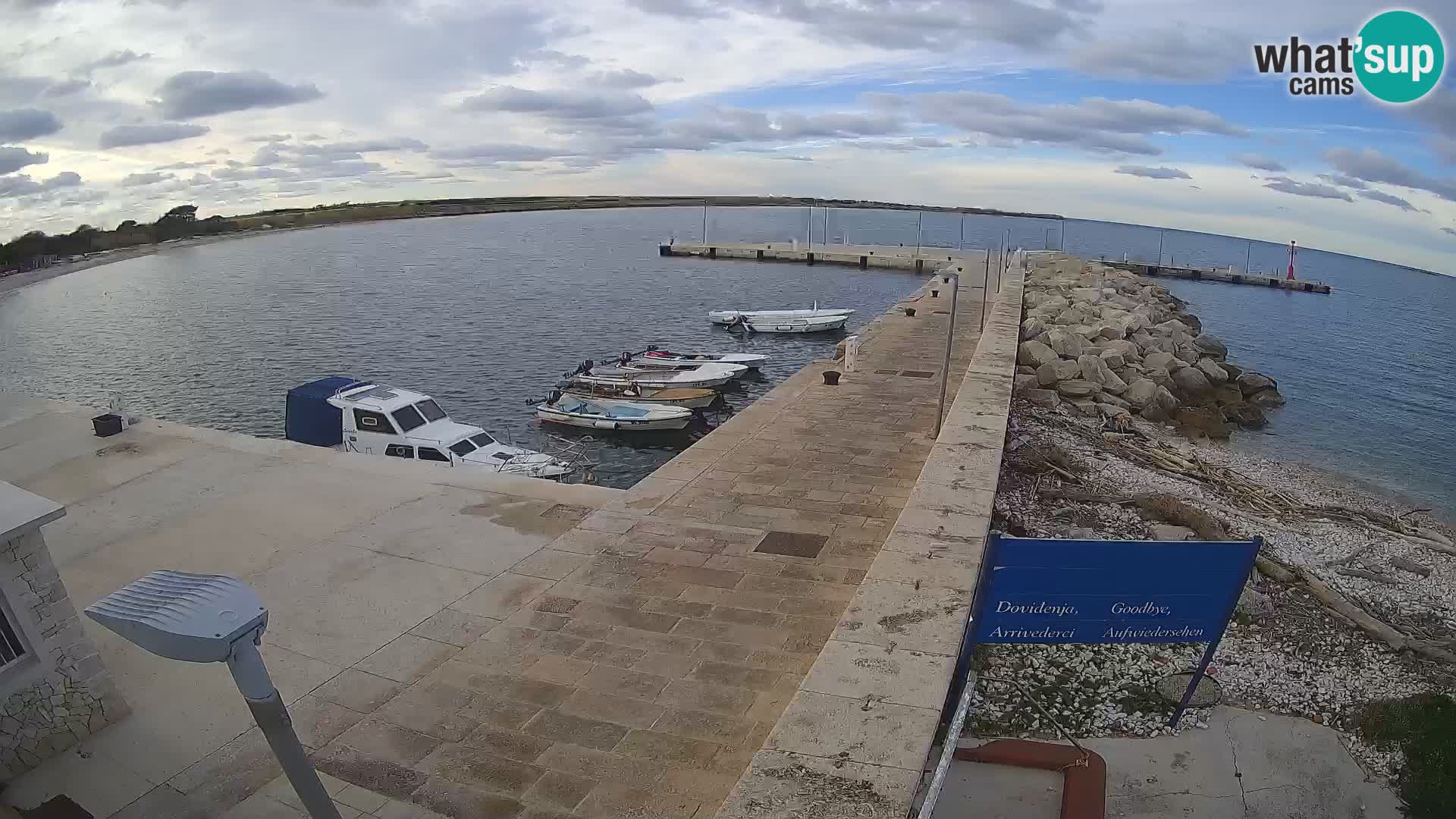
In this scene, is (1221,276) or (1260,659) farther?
(1221,276)

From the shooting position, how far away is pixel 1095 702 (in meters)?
6.45

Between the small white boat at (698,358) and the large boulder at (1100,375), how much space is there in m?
10.6

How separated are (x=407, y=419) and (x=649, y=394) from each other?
7.90 m

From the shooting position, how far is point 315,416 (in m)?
17.4

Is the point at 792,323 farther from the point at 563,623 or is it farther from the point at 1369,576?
the point at 563,623

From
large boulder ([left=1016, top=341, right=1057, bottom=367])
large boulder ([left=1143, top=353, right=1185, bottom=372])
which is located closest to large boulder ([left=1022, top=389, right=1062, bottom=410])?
large boulder ([left=1016, top=341, right=1057, bottom=367])

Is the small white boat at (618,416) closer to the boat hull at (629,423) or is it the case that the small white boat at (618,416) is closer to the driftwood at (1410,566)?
the boat hull at (629,423)

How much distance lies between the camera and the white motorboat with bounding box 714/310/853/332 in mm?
37938

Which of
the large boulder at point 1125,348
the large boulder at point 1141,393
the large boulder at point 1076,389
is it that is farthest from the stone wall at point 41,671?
the large boulder at point 1125,348

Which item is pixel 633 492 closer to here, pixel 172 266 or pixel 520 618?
pixel 520 618

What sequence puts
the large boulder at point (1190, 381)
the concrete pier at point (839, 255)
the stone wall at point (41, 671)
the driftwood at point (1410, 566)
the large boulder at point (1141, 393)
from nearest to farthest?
the stone wall at point (41, 671)
the driftwood at point (1410, 566)
the large boulder at point (1141, 393)
the large boulder at point (1190, 381)
the concrete pier at point (839, 255)

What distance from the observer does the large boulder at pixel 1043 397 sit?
17641 millimetres

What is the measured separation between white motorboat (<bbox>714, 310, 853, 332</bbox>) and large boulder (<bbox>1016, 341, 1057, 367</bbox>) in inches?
691

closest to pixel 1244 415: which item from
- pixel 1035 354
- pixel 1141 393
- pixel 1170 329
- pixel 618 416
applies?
pixel 1141 393
